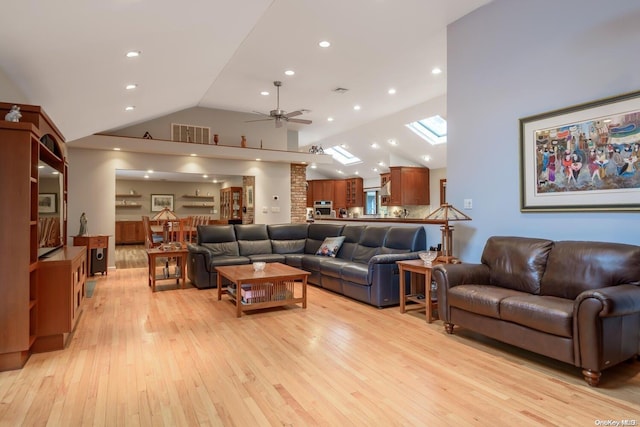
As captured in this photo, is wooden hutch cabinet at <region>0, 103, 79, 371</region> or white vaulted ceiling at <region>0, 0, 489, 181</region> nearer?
wooden hutch cabinet at <region>0, 103, 79, 371</region>

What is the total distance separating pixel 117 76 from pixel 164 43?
2.83 feet

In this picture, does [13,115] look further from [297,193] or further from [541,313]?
[297,193]

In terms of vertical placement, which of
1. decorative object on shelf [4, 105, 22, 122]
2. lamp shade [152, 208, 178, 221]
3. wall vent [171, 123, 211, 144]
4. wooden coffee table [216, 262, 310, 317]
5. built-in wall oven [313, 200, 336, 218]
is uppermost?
wall vent [171, 123, 211, 144]

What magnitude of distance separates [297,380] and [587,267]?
2.37m

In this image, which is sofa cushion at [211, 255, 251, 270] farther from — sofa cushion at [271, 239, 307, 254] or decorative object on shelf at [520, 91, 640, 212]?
decorative object on shelf at [520, 91, 640, 212]

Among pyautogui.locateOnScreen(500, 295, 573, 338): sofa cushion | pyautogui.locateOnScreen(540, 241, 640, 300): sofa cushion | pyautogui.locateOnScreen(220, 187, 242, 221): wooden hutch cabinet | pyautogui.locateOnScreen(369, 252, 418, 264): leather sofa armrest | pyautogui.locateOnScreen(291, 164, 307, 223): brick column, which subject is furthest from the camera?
pyautogui.locateOnScreen(220, 187, 242, 221): wooden hutch cabinet

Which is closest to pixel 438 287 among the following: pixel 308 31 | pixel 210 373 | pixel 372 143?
pixel 210 373

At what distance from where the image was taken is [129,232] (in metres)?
12.2

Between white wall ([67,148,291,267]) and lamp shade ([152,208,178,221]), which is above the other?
white wall ([67,148,291,267])

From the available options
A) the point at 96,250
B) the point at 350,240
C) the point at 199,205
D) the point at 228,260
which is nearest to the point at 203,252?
the point at 228,260

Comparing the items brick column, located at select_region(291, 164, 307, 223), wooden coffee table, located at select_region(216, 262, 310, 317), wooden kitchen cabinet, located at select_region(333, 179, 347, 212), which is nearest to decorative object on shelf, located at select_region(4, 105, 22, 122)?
wooden coffee table, located at select_region(216, 262, 310, 317)

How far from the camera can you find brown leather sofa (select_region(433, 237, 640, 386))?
7.99 feet

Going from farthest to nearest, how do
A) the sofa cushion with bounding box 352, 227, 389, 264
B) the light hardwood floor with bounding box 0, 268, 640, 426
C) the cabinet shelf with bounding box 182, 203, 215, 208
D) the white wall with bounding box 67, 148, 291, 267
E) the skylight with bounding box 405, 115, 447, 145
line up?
the cabinet shelf with bounding box 182, 203, 215, 208 < the skylight with bounding box 405, 115, 447, 145 < the white wall with bounding box 67, 148, 291, 267 < the sofa cushion with bounding box 352, 227, 389, 264 < the light hardwood floor with bounding box 0, 268, 640, 426

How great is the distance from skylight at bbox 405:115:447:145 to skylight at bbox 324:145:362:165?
3.22 metres
